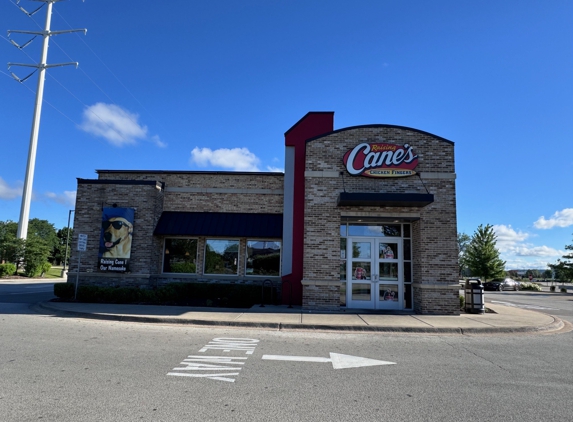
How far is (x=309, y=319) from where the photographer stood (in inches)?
443

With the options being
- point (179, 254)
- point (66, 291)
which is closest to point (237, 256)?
point (179, 254)

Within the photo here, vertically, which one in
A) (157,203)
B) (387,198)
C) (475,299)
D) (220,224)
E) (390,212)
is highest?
(157,203)

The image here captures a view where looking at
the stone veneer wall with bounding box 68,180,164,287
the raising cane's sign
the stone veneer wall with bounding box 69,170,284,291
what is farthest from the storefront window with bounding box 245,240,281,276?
the raising cane's sign

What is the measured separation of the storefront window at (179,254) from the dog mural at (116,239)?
1.82 meters

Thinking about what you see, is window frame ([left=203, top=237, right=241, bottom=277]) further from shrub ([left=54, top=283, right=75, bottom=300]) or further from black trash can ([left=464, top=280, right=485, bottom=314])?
black trash can ([left=464, top=280, right=485, bottom=314])

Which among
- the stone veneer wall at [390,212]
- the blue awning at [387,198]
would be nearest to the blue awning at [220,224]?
the stone veneer wall at [390,212]

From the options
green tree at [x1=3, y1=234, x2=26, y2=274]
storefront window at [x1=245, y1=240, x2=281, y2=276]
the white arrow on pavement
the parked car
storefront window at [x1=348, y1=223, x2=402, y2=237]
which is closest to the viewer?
the white arrow on pavement

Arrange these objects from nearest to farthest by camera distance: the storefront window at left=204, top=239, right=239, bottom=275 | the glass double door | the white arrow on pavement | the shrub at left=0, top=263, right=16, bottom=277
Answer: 1. the white arrow on pavement
2. the glass double door
3. the storefront window at left=204, top=239, right=239, bottom=275
4. the shrub at left=0, top=263, right=16, bottom=277

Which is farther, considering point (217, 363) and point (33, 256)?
point (33, 256)

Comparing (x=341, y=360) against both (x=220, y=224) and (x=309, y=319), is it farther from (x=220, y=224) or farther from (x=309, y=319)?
(x=220, y=224)

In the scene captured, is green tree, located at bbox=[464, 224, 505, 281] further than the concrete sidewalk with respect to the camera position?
Yes

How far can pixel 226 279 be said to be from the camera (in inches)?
654

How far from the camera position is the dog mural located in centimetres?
1539

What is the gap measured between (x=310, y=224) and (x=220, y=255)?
16.7ft
